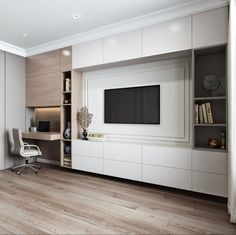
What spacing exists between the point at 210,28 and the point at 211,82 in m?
0.74

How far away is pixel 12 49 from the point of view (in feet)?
14.5

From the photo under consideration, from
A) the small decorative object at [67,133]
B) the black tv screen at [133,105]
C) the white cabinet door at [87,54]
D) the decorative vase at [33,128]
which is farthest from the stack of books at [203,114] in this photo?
the decorative vase at [33,128]

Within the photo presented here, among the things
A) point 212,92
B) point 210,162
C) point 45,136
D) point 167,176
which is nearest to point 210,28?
point 212,92

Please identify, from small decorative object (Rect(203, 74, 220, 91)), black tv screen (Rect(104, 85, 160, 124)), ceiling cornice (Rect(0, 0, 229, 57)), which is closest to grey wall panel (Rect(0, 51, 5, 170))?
ceiling cornice (Rect(0, 0, 229, 57))

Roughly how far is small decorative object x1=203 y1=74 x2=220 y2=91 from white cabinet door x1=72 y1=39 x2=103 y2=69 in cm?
184

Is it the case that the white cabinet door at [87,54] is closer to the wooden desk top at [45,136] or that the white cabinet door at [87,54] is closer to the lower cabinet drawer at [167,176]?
the wooden desk top at [45,136]

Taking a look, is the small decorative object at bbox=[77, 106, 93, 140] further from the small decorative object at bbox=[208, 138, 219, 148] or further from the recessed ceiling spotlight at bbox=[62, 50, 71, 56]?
the small decorative object at bbox=[208, 138, 219, 148]

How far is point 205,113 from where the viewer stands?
8.92ft

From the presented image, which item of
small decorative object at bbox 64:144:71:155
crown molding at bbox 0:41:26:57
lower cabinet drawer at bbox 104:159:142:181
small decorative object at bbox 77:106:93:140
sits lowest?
lower cabinet drawer at bbox 104:159:142:181

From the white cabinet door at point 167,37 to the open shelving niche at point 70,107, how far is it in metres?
1.63

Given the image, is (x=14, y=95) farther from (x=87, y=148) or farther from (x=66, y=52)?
(x=87, y=148)

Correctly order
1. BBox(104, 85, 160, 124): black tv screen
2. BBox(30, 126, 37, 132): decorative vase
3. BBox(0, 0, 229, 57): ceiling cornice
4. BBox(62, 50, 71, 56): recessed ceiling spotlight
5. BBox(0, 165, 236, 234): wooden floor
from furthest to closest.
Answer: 1. BBox(30, 126, 37, 132): decorative vase
2. BBox(62, 50, 71, 56): recessed ceiling spotlight
3. BBox(104, 85, 160, 124): black tv screen
4. BBox(0, 0, 229, 57): ceiling cornice
5. BBox(0, 165, 236, 234): wooden floor

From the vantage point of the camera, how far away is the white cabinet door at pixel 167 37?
2.77 metres

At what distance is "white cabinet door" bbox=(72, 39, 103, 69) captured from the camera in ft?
11.7
